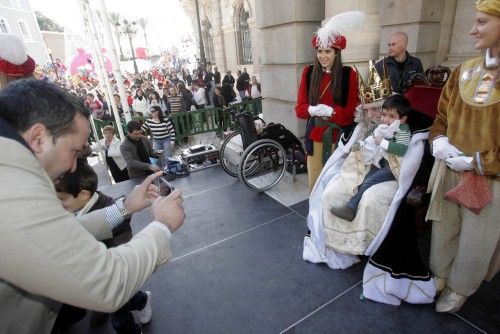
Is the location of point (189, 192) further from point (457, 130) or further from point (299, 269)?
point (457, 130)

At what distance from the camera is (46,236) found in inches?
29.7

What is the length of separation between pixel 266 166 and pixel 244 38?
16019 millimetres

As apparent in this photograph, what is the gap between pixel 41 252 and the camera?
29.3 inches

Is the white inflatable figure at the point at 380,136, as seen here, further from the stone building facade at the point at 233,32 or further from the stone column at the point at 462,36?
the stone building facade at the point at 233,32

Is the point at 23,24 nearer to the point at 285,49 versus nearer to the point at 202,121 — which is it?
the point at 202,121

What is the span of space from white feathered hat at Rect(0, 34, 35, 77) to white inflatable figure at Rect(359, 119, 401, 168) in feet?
11.2

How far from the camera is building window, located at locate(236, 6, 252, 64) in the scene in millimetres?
17547

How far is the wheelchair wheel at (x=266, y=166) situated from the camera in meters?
4.14

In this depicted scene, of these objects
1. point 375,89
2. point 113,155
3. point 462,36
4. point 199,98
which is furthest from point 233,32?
point 375,89

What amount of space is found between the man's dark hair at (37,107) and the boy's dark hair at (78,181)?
1.03 metres

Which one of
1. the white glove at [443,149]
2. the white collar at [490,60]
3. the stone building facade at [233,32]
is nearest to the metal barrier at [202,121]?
the white glove at [443,149]

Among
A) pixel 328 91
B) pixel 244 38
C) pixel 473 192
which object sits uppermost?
pixel 244 38

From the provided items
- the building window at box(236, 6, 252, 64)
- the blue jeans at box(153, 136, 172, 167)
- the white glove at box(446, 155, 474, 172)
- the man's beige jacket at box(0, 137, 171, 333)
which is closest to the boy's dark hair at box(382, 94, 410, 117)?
the white glove at box(446, 155, 474, 172)

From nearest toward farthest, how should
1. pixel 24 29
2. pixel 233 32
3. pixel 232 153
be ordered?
1. pixel 232 153
2. pixel 233 32
3. pixel 24 29
